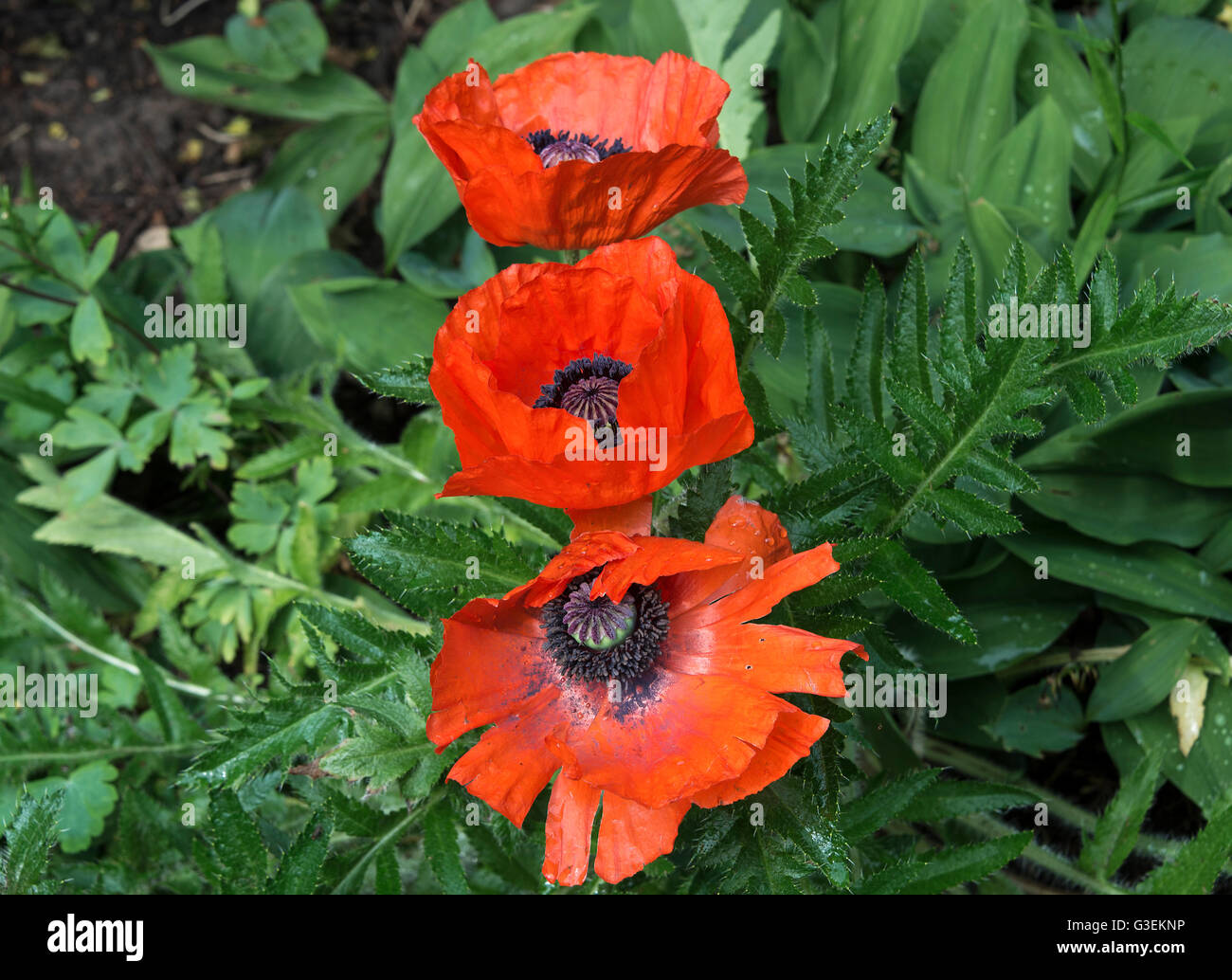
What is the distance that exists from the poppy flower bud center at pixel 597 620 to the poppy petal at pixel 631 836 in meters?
0.21

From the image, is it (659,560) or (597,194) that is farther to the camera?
(597,194)

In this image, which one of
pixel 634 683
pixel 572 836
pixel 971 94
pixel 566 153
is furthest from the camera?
pixel 971 94

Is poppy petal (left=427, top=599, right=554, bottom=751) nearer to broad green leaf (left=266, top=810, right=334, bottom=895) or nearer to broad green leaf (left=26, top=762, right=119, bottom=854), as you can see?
broad green leaf (left=266, top=810, right=334, bottom=895)

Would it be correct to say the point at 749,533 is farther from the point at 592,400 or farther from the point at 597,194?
the point at 597,194

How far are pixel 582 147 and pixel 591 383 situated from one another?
429 mm

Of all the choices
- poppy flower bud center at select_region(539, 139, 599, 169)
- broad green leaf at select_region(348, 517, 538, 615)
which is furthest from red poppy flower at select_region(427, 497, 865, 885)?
poppy flower bud center at select_region(539, 139, 599, 169)

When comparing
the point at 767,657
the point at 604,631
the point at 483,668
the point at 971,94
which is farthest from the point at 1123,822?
the point at 971,94

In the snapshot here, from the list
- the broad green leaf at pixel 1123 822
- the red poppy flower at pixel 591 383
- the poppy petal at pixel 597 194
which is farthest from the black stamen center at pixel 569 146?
the broad green leaf at pixel 1123 822

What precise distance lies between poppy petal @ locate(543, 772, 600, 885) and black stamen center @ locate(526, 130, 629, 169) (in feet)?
2.91

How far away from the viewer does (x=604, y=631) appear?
4.47 ft

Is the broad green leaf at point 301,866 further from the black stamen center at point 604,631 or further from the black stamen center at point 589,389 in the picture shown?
the black stamen center at point 589,389

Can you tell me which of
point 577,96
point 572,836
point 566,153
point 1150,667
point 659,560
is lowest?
point 572,836

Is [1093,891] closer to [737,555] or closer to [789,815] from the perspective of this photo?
[789,815]

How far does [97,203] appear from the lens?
11.6 ft
